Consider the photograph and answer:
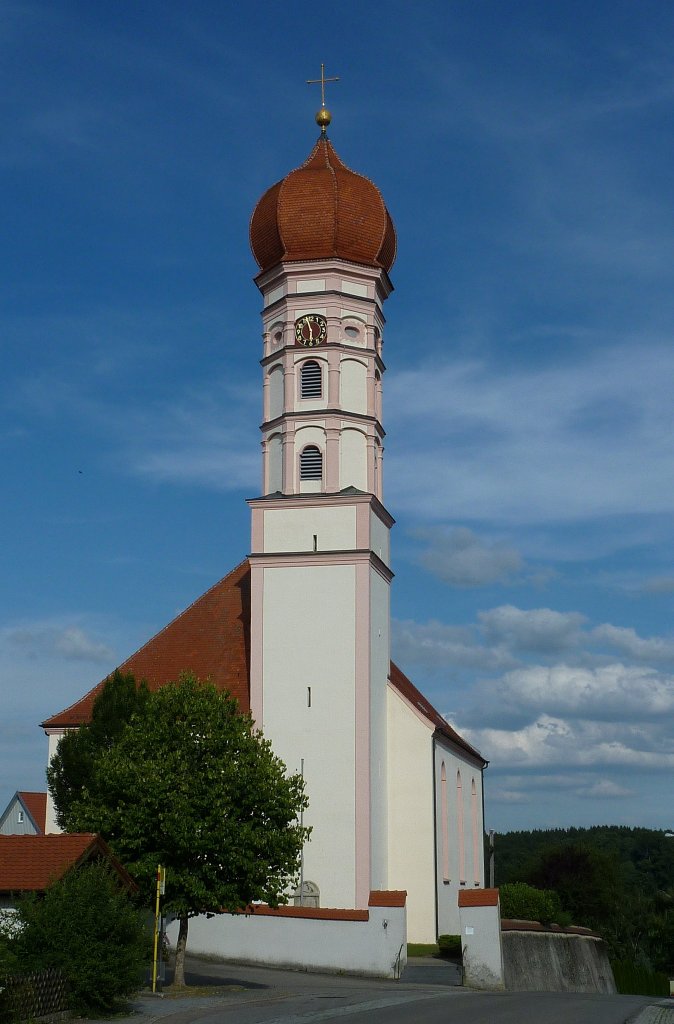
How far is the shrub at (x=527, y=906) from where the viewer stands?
38.9 m

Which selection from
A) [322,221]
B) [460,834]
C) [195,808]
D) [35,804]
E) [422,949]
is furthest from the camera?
[35,804]

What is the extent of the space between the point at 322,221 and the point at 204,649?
44.4 feet

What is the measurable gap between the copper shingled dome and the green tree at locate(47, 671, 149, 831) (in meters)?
14.8

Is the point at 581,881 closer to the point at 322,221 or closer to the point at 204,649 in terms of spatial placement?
the point at 204,649

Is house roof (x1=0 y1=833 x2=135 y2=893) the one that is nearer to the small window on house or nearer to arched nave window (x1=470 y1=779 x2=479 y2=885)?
the small window on house

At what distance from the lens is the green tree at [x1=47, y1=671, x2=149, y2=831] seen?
1213 inches

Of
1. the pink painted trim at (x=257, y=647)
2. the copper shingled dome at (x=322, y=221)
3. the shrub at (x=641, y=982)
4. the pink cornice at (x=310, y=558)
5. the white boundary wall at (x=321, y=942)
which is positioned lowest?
the shrub at (x=641, y=982)

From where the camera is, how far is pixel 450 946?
33469 mm

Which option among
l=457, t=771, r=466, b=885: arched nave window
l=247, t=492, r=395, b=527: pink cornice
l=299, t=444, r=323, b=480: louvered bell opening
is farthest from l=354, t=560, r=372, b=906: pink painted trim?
l=457, t=771, r=466, b=885: arched nave window

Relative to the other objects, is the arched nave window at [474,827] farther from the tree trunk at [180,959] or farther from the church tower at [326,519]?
the tree trunk at [180,959]

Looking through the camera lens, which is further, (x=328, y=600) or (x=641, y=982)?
(x=641, y=982)

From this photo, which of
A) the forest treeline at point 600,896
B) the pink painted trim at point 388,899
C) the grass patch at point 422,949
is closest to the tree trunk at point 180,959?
the pink painted trim at point 388,899

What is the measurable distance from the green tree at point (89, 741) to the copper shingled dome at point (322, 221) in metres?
14.8

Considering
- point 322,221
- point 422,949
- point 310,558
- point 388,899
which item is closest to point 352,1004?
point 388,899
